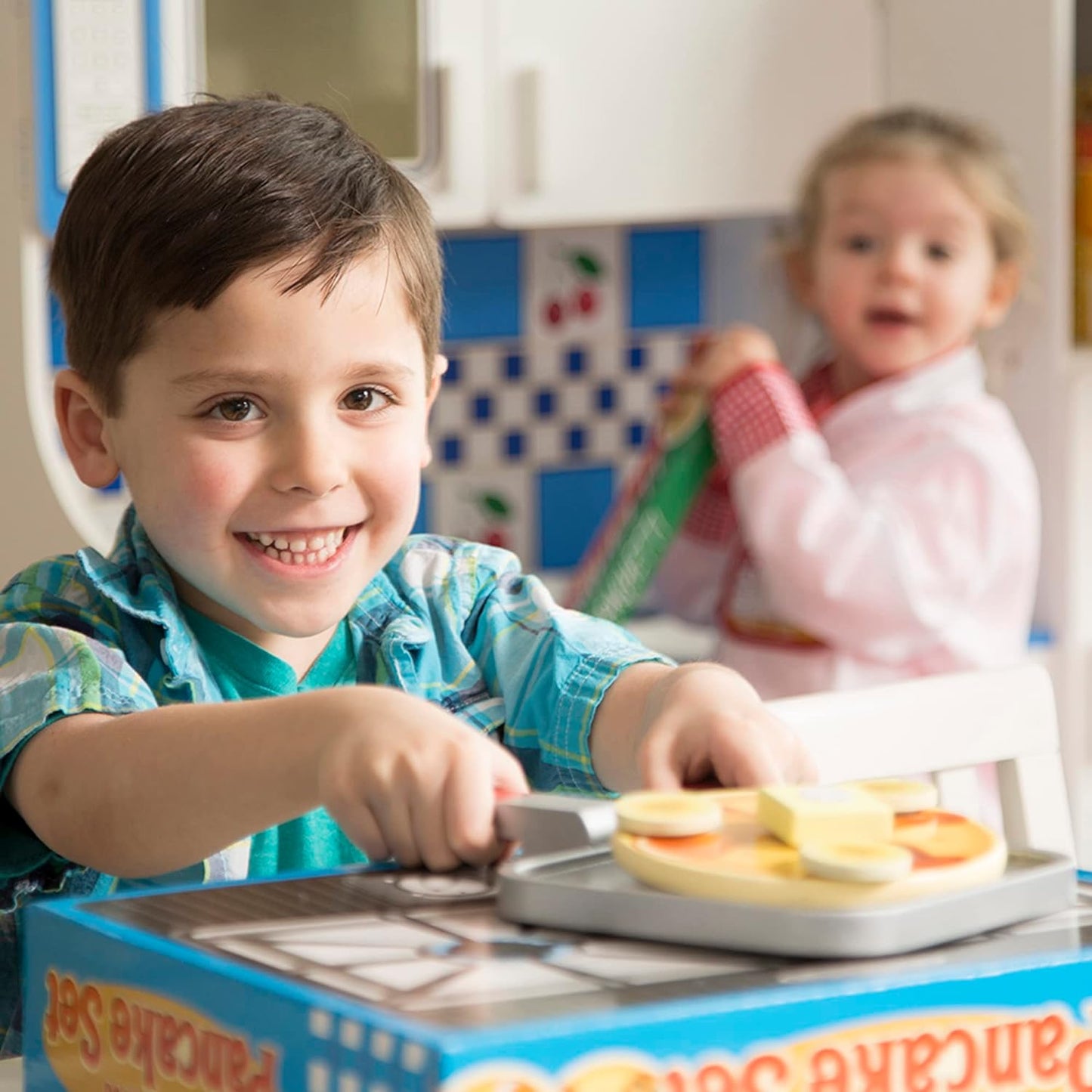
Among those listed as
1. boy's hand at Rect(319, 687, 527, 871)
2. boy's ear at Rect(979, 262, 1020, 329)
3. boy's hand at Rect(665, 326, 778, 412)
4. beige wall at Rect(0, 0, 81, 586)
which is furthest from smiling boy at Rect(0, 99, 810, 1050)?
boy's ear at Rect(979, 262, 1020, 329)

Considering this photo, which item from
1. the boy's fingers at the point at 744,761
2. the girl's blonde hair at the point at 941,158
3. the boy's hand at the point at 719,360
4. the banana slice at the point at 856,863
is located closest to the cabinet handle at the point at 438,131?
the boy's hand at the point at 719,360

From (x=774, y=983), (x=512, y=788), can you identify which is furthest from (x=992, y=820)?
(x=774, y=983)

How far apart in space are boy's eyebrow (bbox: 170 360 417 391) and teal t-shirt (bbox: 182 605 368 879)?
0.44ft

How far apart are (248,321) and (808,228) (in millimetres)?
1511

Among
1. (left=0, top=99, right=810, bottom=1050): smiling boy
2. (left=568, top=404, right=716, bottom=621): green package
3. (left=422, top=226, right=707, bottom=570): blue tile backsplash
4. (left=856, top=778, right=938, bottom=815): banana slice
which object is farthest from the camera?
(left=422, top=226, right=707, bottom=570): blue tile backsplash

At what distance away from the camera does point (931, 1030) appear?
0.46 metres

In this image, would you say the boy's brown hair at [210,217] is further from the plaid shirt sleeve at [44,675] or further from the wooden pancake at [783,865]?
the wooden pancake at [783,865]

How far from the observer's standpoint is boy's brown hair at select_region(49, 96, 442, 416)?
33.8 inches

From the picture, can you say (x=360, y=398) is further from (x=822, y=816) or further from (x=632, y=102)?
(x=632, y=102)

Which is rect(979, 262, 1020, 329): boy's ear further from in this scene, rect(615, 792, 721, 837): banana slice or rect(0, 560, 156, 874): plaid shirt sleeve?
A: rect(615, 792, 721, 837): banana slice

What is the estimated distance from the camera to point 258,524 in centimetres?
87

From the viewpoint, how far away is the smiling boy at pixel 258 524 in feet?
2.60

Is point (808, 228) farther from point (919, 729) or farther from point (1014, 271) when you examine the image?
point (919, 729)

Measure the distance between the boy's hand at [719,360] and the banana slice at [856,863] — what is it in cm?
167
